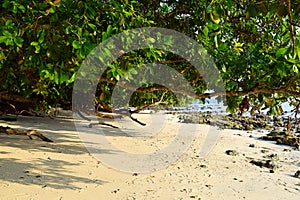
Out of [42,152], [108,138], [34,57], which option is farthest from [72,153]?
[34,57]

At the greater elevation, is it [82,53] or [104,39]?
[104,39]

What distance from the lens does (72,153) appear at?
25.3 feet

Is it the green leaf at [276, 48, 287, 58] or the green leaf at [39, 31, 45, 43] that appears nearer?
the green leaf at [276, 48, 287, 58]

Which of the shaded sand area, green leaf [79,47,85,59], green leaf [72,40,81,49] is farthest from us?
the shaded sand area

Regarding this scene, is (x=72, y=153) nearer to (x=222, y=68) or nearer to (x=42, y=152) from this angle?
(x=42, y=152)

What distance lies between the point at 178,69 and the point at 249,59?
1.78 m

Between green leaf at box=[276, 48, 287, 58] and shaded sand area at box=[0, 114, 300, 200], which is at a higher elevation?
green leaf at box=[276, 48, 287, 58]

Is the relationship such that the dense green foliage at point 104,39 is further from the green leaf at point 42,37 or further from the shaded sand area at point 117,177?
the shaded sand area at point 117,177

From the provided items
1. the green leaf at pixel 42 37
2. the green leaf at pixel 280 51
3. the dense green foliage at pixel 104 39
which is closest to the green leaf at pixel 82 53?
the dense green foliage at pixel 104 39

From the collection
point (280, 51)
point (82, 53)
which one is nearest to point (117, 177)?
point (82, 53)

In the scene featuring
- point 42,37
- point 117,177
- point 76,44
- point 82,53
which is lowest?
point 117,177

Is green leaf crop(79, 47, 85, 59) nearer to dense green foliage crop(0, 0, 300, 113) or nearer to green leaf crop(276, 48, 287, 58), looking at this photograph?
dense green foliage crop(0, 0, 300, 113)

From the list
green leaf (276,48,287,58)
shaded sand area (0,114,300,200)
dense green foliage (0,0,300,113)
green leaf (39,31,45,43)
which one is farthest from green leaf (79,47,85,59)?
shaded sand area (0,114,300,200)

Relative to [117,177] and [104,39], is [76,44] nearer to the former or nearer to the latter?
[104,39]
